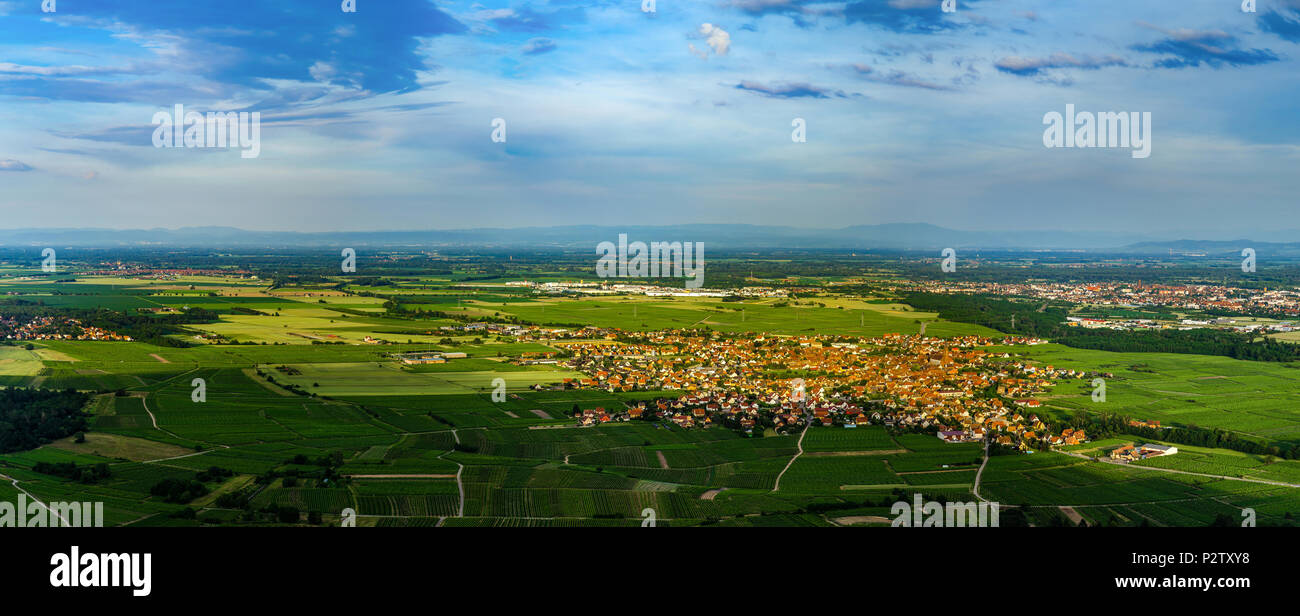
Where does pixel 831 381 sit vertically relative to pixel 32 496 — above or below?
above

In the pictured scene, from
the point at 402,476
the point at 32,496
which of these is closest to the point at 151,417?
the point at 32,496

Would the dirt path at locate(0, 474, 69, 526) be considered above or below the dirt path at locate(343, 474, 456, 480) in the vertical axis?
above

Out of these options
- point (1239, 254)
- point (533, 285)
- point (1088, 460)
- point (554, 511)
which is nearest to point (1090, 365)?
point (1088, 460)

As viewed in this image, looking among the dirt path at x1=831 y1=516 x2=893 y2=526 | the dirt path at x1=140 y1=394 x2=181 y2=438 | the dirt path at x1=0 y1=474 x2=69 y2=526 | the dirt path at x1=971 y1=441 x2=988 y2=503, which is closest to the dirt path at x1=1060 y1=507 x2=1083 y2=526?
the dirt path at x1=971 y1=441 x2=988 y2=503

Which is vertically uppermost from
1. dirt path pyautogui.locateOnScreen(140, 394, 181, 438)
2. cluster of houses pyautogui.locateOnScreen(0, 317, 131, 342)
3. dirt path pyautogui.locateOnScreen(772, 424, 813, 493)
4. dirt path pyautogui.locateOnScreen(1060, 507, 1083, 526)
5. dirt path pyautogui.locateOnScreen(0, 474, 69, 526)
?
cluster of houses pyautogui.locateOnScreen(0, 317, 131, 342)

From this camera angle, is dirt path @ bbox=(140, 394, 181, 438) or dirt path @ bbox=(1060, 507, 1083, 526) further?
dirt path @ bbox=(140, 394, 181, 438)

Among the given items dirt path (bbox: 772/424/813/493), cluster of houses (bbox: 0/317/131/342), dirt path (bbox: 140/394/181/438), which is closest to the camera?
dirt path (bbox: 772/424/813/493)

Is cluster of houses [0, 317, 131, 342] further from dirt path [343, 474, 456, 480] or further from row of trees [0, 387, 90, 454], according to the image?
dirt path [343, 474, 456, 480]

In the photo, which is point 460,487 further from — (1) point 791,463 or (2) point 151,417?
(2) point 151,417

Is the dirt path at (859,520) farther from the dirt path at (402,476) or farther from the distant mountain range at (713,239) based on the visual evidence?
the distant mountain range at (713,239)
